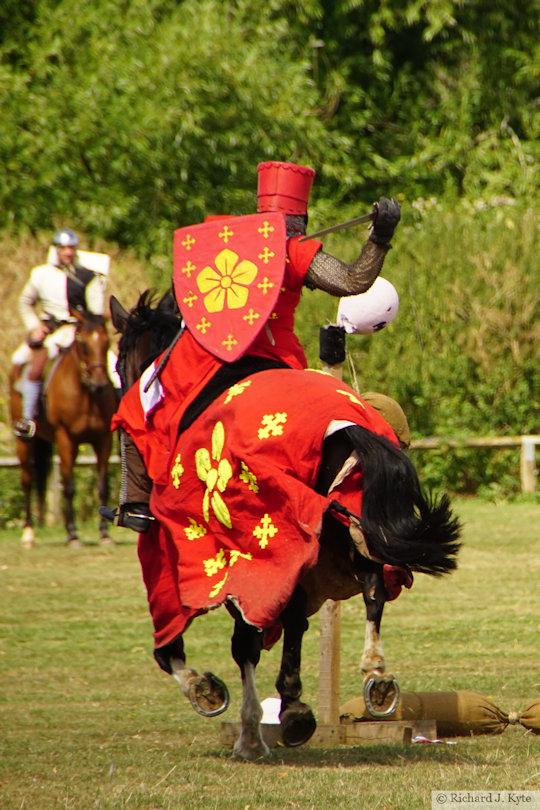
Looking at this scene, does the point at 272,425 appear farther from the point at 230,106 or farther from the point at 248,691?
the point at 230,106

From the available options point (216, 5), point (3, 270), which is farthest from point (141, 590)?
point (216, 5)

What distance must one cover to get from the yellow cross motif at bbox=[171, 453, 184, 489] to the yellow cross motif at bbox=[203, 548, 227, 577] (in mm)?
343

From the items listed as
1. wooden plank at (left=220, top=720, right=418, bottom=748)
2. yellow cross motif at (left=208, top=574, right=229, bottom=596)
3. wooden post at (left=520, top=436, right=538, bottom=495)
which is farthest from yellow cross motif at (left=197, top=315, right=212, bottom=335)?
wooden post at (left=520, top=436, right=538, bottom=495)

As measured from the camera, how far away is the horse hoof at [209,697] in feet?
18.3

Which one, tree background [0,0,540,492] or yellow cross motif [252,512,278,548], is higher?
tree background [0,0,540,492]

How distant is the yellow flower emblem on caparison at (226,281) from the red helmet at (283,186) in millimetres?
292

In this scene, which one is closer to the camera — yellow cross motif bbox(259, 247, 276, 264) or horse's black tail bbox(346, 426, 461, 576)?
horse's black tail bbox(346, 426, 461, 576)

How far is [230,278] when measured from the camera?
5797mm

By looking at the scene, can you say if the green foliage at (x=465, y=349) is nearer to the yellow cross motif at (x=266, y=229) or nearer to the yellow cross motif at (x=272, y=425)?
the yellow cross motif at (x=266, y=229)

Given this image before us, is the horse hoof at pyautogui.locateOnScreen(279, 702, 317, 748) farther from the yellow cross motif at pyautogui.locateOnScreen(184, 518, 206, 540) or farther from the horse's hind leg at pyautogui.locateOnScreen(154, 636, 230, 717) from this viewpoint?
the yellow cross motif at pyautogui.locateOnScreen(184, 518, 206, 540)

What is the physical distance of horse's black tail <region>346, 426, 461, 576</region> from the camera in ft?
17.0

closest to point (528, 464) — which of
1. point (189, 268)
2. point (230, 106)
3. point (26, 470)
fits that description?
point (26, 470)

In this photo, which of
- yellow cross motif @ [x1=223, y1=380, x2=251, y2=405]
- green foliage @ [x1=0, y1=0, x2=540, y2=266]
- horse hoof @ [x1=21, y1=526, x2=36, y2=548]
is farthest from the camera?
green foliage @ [x1=0, y1=0, x2=540, y2=266]

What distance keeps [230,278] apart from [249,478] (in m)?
0.92
